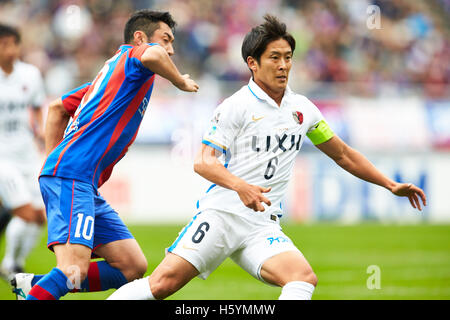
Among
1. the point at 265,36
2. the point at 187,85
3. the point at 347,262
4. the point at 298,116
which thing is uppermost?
the point at 265,36

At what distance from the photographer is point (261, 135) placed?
525 centimetres

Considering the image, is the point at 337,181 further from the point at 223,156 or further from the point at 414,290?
the point at 223,156

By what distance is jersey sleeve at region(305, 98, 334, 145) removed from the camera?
5551 millimetres

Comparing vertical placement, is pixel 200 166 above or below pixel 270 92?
below

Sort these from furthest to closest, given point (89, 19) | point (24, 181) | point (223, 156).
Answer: point (89, 19), point (24, 181), point (223, 156)

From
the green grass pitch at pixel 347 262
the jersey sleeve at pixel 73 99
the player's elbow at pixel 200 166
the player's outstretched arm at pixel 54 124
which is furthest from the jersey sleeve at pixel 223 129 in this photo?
the green grass pitch at pixel 347 262

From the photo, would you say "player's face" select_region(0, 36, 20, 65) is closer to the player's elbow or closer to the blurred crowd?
the player's elbow

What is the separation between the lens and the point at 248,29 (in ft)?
64.5

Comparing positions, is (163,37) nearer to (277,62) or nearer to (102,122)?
(102,122)

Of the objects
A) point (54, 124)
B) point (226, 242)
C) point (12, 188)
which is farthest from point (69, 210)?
point (12, 188)

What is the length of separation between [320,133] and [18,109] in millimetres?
5166
